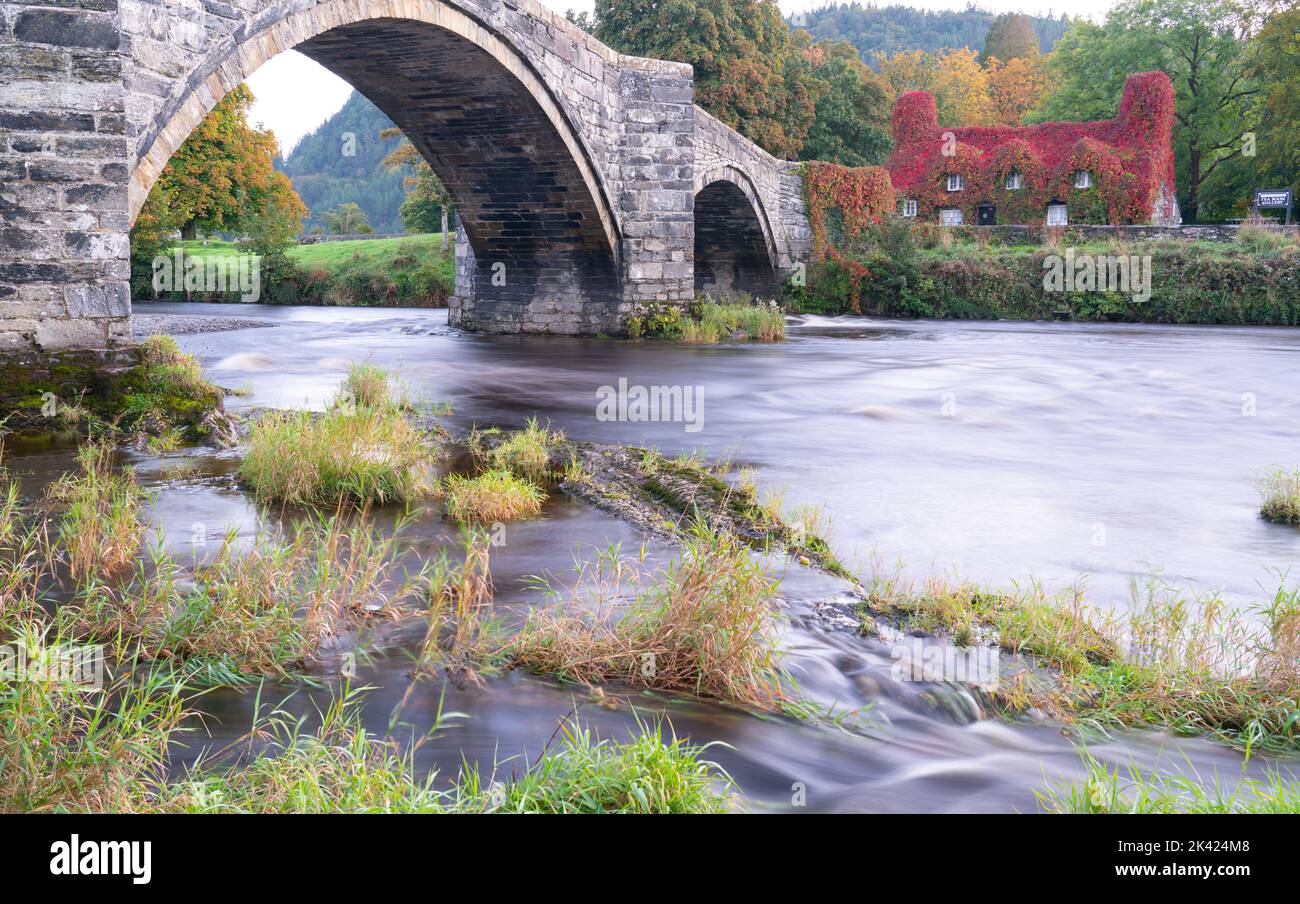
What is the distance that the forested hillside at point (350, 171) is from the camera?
335ft

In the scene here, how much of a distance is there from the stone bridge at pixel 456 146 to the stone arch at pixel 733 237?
69 millimetres

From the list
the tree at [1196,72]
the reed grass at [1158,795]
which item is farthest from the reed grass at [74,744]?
the tree at [1196,72]

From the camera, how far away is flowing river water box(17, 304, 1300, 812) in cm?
352

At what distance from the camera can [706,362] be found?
15453mm

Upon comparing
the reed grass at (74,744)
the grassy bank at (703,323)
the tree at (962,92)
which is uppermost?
the tree at (962,92)

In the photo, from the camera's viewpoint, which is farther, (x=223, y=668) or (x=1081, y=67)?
(x=1081, y=67)

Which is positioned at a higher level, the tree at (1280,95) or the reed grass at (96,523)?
the tree at (1280,95)

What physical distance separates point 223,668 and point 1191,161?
143ft

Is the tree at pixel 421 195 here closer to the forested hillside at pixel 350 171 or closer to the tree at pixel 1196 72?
the tree at pixel 1196 72

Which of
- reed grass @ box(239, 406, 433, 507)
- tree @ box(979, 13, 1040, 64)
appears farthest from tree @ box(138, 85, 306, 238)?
tree @ box(979, 13, 1040, 64)

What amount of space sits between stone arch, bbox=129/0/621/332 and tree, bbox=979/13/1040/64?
50.2m

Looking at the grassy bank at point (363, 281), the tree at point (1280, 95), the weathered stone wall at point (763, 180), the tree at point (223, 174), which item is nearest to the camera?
the weathered stone wall at point (763, 180)
